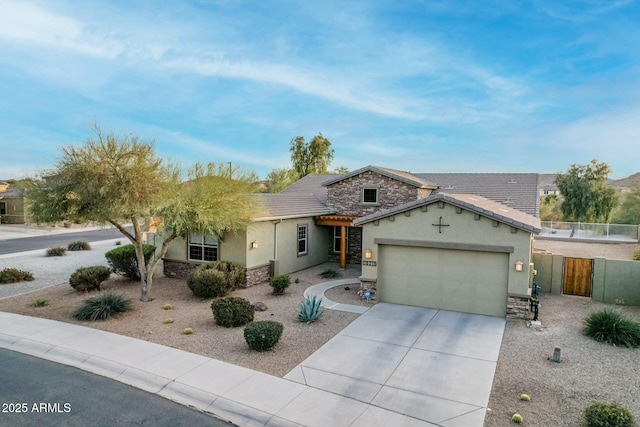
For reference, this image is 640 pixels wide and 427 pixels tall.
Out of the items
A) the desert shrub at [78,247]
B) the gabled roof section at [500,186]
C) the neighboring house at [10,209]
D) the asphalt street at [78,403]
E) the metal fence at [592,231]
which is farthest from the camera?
the neighboring house at [10,209]

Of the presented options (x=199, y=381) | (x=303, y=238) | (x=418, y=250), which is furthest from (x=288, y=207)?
(x=199, y=381)

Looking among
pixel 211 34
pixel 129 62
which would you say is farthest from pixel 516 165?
pixel 129 62

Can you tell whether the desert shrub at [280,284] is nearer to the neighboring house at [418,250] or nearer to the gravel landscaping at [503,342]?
the gravel landscaping at [503,342]

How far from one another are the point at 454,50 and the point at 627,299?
12.0 m

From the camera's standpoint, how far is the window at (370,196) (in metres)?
20.6

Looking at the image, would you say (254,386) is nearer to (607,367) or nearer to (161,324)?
(161,324)

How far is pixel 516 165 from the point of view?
31750mm

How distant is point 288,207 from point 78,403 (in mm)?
12875

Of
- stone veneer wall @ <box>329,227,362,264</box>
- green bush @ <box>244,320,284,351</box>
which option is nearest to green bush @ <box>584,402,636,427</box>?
green bush @ <box>244,320,284,351</box>

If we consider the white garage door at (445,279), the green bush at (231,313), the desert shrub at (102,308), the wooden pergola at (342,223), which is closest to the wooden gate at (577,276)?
the white garage door at (445,279)

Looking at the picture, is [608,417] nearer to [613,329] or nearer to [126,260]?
[613,329]

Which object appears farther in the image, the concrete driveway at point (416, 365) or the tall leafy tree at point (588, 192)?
the tall leafy tree at point (588, 192)

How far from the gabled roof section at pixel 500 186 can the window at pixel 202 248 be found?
13.9 m

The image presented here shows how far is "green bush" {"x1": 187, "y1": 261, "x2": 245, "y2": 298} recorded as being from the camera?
13797mm
